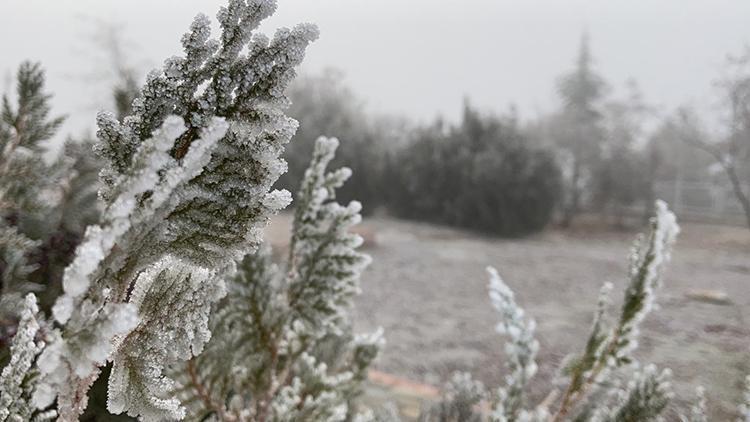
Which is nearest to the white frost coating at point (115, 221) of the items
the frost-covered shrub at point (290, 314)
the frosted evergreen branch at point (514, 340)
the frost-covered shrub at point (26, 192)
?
the frost-covered shrub at point (290, 314)

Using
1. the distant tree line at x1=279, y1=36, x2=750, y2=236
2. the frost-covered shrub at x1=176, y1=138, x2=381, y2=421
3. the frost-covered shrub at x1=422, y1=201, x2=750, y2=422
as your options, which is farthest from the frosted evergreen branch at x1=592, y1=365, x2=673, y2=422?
the distant tree line at x1=279, y1=36, x2=750, y2=236

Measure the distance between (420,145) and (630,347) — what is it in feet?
48.9

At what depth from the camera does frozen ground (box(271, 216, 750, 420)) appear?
6211 mm

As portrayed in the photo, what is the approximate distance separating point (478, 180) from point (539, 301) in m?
5.82

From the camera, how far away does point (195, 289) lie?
1.84ft

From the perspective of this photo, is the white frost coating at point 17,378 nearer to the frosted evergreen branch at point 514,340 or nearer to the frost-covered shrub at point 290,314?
the frost-covered shrub at point 290,314

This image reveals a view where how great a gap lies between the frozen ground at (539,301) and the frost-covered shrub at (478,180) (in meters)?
0.53

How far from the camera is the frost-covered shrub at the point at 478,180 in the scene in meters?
14.4

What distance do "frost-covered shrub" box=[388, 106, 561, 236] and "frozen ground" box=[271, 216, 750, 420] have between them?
532 mm

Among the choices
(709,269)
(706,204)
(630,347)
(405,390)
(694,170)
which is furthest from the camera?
(694,170)

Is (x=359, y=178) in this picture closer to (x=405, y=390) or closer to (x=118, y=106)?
(x=405, y=390)

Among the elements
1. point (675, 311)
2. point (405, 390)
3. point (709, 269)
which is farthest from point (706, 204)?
point (405, 390)

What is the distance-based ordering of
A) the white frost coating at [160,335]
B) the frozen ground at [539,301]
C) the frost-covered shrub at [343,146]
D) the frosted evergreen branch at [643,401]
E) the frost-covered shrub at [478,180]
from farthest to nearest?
1. the frost-covered shrub at [343,146]
2. the frost-covered shrub at [478,180]
3. the frozen ground at [539,301]
4. the frosted evergreen branch at [643,401]
5. the white frost coating at [160,335]

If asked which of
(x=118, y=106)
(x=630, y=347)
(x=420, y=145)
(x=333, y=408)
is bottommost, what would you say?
(x=333, y=408)
